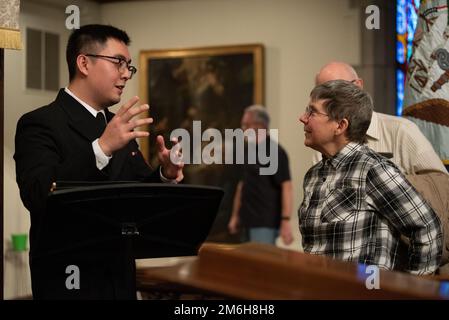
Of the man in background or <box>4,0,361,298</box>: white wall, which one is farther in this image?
<box>4,0,361,298</box>: white wall

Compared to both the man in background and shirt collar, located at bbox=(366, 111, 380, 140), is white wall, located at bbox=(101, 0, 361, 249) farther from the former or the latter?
shirt collar, located at bbox=(366, 111, 380, 140)

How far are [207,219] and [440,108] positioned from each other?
2.35 m

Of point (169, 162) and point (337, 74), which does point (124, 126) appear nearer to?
point (169, 162)

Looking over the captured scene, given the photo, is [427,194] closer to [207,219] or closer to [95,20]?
[207,219]

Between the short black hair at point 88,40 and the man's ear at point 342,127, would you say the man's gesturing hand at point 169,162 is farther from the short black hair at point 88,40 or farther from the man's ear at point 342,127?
the man's ear at point 342,127

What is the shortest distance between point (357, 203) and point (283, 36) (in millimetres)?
6692

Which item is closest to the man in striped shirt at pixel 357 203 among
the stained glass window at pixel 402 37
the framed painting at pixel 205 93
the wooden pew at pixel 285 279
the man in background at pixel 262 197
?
the wooden pew at pixel 285 279

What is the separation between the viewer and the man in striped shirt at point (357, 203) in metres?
2.69

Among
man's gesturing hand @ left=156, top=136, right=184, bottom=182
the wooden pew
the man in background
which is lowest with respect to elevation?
the man in background

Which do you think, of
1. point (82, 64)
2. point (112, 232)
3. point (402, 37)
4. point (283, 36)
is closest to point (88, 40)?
point (82, 64)

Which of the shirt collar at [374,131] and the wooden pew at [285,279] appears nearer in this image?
the wooden pew at [285,279]

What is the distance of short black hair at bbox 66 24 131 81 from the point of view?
307cm

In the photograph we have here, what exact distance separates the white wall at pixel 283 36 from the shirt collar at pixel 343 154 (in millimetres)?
5763

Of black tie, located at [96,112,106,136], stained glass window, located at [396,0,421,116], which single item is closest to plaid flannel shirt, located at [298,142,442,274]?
black tie, located at [96,112,106,136]
